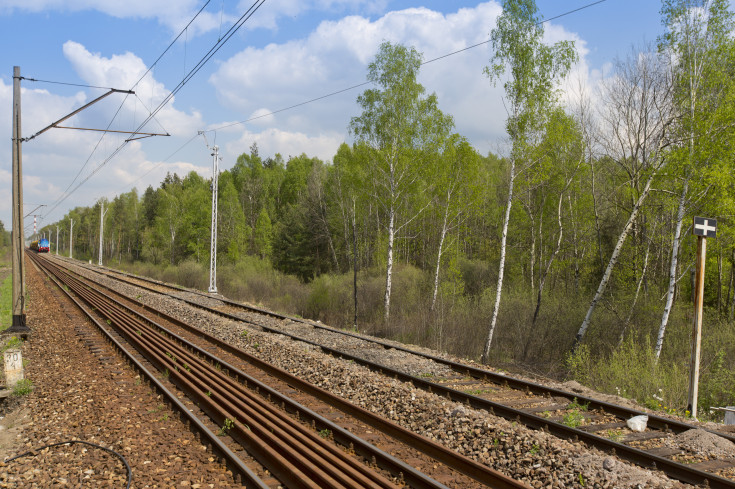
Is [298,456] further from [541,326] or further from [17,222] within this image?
[541,326]

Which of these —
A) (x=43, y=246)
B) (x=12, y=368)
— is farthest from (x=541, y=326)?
(x=43, y=246)

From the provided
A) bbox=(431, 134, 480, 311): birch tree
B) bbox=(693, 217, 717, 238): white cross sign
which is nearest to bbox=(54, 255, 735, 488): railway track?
bbox=(693, 217, 717, 238): white cross sign

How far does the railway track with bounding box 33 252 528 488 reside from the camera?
546 centimetres

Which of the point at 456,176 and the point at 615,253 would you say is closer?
the point at 615,253

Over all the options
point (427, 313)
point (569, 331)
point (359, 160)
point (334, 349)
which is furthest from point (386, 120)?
point (334, 349)

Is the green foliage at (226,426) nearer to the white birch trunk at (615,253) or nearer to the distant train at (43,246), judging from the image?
the white birch trunk at (615,253)

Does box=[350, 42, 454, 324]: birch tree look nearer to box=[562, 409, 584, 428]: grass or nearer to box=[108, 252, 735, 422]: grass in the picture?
box=[108, 252, 735, 422]: grass

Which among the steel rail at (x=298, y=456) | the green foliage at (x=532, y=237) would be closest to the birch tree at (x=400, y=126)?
the green foliage at (x=532, y=237)

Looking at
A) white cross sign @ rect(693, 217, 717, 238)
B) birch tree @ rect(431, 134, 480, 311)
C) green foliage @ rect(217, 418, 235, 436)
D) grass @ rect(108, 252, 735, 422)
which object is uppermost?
birch tree @ rect(431, 134, 480, 311)

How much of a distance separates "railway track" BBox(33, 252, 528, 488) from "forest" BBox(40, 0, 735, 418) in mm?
5491

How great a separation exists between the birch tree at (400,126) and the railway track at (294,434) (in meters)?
14.6

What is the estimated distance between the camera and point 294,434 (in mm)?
6691

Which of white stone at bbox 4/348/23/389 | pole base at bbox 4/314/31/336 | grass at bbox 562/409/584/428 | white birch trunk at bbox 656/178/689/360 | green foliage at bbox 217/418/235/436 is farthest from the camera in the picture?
pole base at bbox 4/314/31/336

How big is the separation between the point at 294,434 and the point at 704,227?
8456 mm
